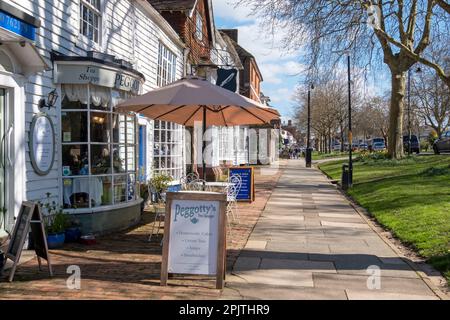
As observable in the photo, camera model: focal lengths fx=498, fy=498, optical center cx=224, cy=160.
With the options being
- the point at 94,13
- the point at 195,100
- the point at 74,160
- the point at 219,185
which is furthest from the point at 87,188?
the point at 94,13

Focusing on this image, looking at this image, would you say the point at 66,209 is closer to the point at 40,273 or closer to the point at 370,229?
the point at 40,273

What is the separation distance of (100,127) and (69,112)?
70cm

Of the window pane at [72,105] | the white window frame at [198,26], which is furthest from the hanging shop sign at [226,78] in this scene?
the window pane at [72,105]

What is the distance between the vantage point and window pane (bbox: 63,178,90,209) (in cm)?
911

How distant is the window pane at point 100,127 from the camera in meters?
9.45

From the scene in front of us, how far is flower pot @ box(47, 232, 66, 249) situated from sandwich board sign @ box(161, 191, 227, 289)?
9.67 ft

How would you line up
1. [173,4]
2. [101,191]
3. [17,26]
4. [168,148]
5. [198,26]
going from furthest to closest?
[198,26] → [173,4] → [168,148] → [101,191] → [17,26]

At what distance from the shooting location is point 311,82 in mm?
19094

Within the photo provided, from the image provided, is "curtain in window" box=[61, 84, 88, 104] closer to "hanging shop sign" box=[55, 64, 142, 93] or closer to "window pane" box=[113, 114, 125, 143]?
"hanging shop sign" box=[55, 64, 142, 93]

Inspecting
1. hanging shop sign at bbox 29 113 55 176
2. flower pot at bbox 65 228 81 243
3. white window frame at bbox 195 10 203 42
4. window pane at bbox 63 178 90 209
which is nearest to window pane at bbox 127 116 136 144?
window pane at bbox 63 178 90 209

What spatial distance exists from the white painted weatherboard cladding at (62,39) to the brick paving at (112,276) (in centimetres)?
133

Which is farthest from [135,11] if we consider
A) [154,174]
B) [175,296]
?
[175,296]

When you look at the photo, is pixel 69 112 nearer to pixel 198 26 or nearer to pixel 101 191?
pixel 101 191

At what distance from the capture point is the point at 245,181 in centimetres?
1505
